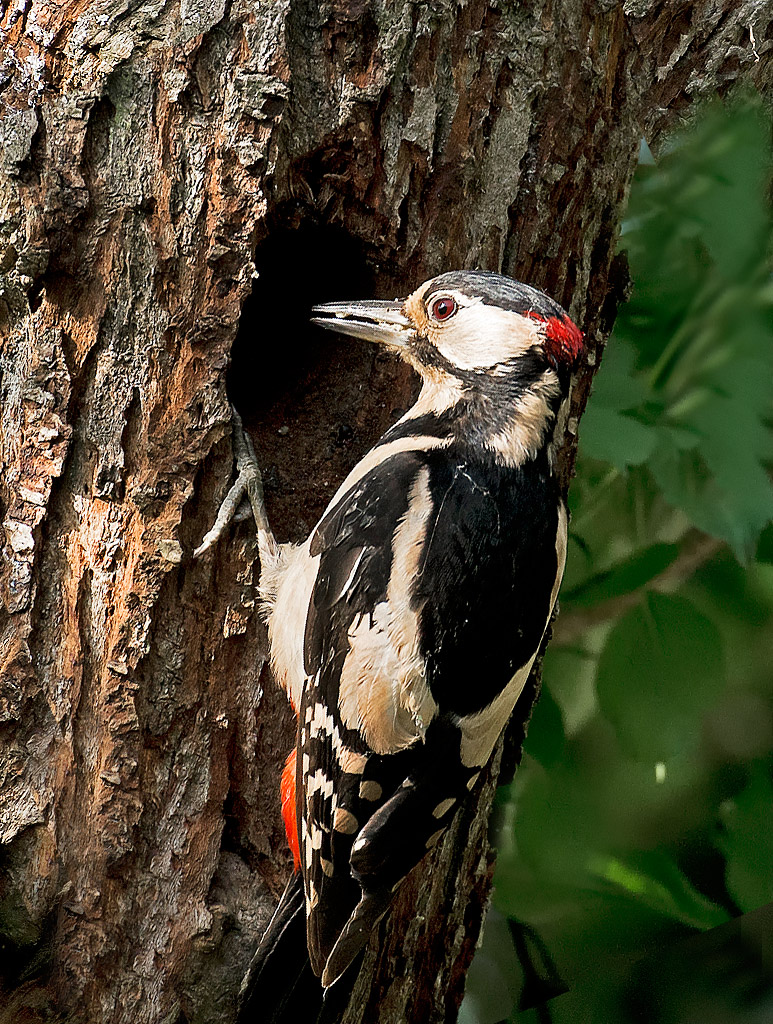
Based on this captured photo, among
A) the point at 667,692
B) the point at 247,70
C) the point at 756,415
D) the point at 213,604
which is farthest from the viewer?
the point at 667,692

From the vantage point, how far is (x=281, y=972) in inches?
59.7

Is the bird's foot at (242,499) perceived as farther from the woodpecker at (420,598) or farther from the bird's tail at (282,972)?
the bird's tail at (282,972)

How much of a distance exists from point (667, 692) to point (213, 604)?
90 cm

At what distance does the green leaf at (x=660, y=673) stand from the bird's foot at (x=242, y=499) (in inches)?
29.8

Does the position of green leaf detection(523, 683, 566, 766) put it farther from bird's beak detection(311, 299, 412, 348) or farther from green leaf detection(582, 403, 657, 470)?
bird's beak detection(311, 299, 412, 348)

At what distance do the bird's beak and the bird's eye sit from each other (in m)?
0.05

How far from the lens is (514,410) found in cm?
148

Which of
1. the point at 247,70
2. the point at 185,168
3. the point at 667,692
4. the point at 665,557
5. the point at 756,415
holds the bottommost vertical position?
the point at 667,692

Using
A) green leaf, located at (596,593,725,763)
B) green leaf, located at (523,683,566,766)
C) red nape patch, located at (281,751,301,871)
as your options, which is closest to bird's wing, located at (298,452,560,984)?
red nape patch, located at (281,751,301,871)

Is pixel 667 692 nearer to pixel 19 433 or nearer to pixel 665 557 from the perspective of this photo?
pixel 665 557

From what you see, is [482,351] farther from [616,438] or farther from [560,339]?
[616,438]

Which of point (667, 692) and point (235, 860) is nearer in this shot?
point (235, 860)

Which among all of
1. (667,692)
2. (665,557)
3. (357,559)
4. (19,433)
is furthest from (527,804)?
(19,433)

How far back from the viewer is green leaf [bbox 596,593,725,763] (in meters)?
1.72
